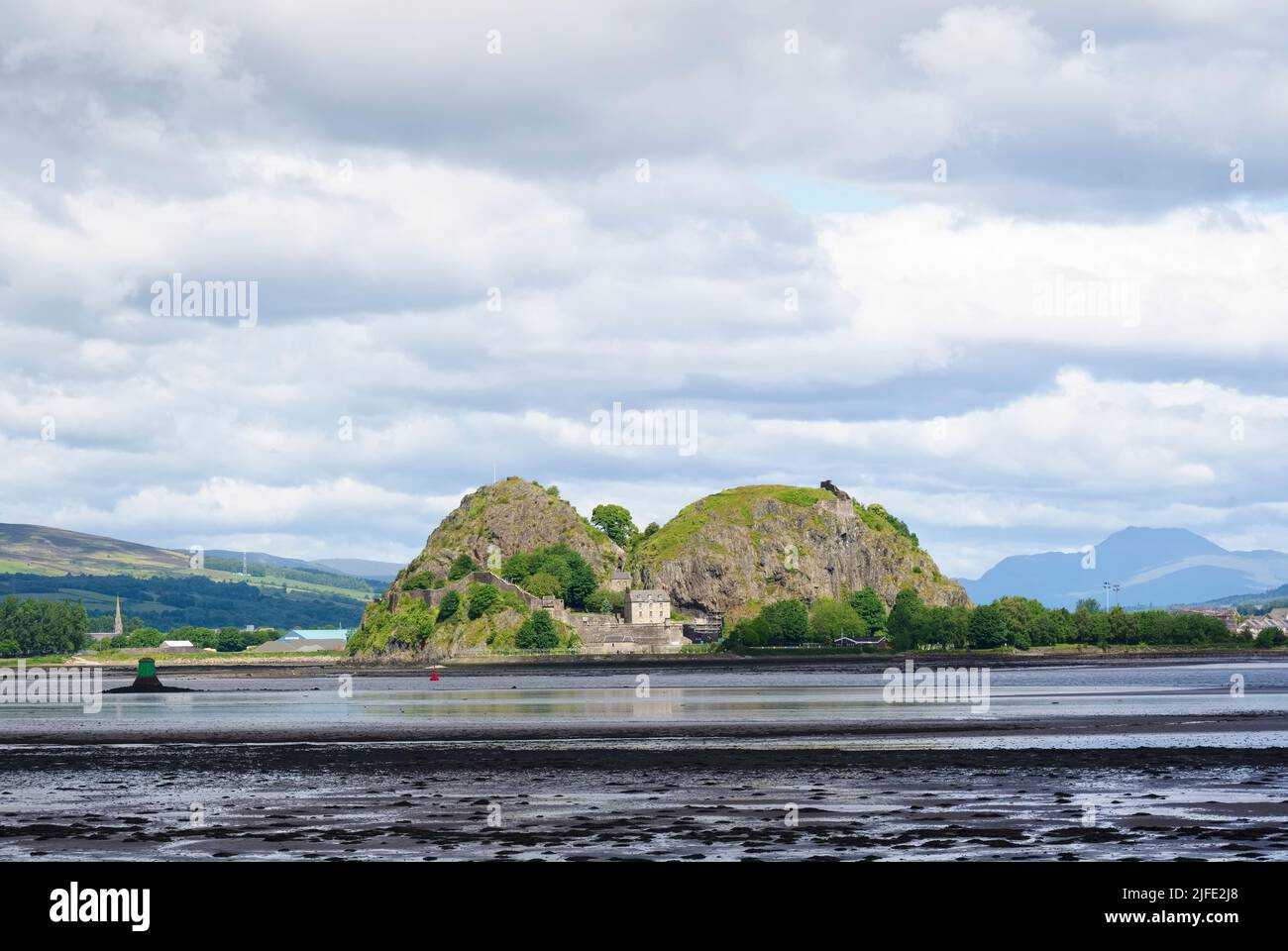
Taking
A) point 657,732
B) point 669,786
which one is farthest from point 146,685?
point 669,786

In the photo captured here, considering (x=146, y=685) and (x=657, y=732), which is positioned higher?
(x=657, y=732)

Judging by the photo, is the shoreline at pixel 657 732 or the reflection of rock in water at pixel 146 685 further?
the reflection of rock in water at pixel 146 685

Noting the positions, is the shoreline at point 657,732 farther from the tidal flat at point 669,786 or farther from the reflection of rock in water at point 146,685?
the reflection of rock in water at point 146,685

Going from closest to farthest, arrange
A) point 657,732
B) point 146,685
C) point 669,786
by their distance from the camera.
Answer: point 669,786, point 657,732, point 146,685

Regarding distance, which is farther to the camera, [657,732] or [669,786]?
[657,732]

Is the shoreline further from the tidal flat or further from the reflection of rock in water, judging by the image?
the reflection of rock in water

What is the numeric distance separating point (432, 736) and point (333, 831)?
124ft

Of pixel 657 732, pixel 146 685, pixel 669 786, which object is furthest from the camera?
pixel 146 685

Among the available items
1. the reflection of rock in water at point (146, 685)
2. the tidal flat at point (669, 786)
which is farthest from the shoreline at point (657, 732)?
the reflection of rock in water at point (146, 685)

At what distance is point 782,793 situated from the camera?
45.9 meters

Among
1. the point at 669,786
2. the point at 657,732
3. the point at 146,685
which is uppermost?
A: the point at 669,786

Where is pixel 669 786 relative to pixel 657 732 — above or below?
above

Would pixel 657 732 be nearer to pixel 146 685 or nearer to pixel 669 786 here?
pixel 669 786
